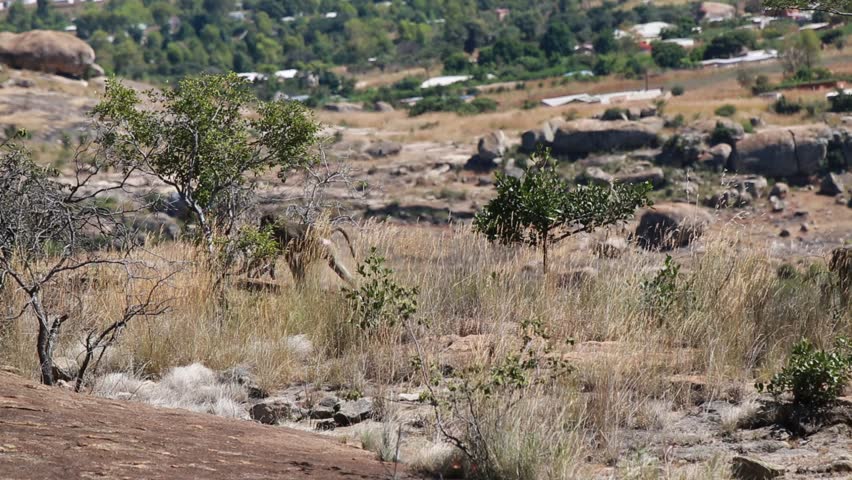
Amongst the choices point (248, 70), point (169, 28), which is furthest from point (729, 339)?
point (169, 28)

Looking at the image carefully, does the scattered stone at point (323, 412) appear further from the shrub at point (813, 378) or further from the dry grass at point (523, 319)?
the shrub at point (813, 378)

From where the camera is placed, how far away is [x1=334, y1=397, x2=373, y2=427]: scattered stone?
5695mm

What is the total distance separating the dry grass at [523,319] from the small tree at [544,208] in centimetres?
50

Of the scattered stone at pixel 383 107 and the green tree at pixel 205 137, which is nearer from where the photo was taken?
the green tree at pixel 205 137

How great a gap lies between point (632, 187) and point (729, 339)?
2.98 m

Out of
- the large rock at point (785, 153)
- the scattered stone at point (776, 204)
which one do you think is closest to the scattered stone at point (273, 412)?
the scattered stone at point (776, 204)

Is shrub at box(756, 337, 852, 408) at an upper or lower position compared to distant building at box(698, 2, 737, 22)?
upper

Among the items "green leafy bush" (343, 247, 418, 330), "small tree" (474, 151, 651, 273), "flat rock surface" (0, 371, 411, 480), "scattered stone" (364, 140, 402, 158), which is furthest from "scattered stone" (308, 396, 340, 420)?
"scattered stone" (364, 140, 402, 158)

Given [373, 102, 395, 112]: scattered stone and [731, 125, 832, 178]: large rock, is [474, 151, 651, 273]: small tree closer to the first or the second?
[731, 125, 832, 178]: large rock

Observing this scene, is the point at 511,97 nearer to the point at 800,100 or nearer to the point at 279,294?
the point at 800,100

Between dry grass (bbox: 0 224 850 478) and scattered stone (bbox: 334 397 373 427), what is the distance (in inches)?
18.1

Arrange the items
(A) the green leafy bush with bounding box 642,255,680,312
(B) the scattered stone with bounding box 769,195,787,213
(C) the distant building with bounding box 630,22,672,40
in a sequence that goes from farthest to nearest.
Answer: (C) the distant building with bounding box 630,22,672,40 → (B) the scattered stone with bounding box 769,195,787,213 → (A) the green leafy bush with bounding box 642,255,680,312

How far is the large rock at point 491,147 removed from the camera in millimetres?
54219

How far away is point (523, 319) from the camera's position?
21.7 feet
